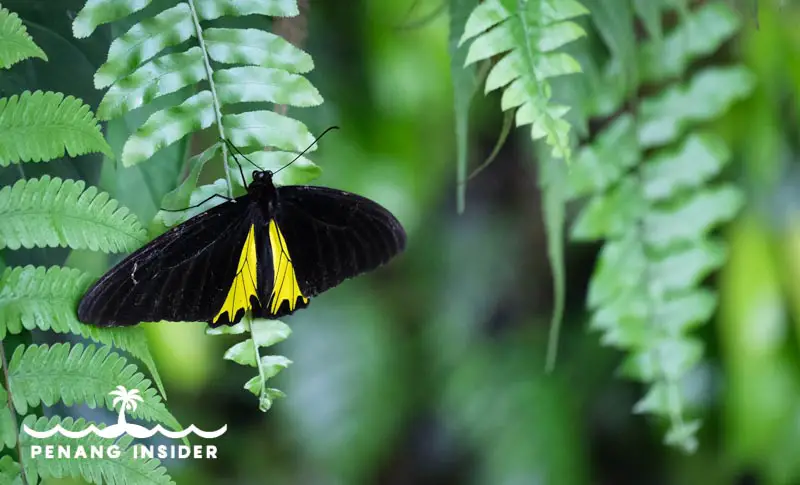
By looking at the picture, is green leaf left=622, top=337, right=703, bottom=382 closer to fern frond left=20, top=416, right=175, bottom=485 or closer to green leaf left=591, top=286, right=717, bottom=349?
green leaf left=591, top=286, right=717, bottom=349

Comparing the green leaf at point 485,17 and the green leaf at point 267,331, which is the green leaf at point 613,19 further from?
the green leaf at point 267,331

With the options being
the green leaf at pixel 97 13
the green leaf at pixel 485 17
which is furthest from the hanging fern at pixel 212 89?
the green leaf at pixel 485 17

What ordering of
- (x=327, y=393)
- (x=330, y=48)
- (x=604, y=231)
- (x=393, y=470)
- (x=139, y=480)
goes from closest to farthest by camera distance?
1. (x=139, y=480)
2. (x=604, y=231)
3. (x=330, y=48)
4. (x=327, y=393)
5. (x=393, y=470)

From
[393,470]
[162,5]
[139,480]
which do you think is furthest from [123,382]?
[393,470]

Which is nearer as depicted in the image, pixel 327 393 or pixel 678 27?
pixel 678 27

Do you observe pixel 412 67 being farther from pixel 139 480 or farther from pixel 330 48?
pixel 139 480

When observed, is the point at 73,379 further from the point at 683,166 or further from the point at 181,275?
the point at 683,166

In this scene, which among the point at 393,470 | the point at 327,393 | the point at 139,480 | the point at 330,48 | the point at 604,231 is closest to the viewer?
the point at 139,480
